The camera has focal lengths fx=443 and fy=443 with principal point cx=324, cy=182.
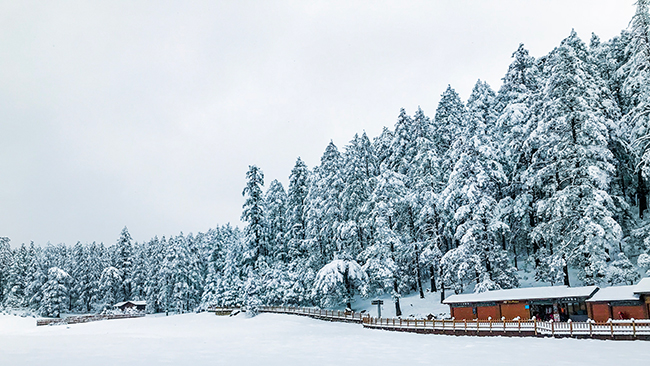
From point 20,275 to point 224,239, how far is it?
5300 centimetres

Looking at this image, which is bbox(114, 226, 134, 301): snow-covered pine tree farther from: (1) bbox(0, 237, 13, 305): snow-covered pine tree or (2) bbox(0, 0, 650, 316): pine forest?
(2) bbox(0, 0, 650, 316): pine forest

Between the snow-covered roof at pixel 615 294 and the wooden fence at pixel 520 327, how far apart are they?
210 centimetres

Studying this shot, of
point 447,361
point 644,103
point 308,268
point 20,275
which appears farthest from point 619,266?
point 20,275

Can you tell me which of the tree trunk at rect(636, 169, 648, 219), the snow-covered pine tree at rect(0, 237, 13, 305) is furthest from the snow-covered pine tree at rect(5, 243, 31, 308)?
the tree trunk at rect(636, 169, 648, 219)

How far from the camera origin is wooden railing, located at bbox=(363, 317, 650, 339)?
81.4 ft

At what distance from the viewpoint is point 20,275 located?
103 meters

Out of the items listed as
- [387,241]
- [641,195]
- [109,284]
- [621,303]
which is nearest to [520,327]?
[621,303]

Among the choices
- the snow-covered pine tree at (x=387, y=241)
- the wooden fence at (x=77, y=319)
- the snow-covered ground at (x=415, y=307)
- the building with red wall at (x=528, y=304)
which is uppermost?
the snow-covered pine tree at (x=387, y=241)

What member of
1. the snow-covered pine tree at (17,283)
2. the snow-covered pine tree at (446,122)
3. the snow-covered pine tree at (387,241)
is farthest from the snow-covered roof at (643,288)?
the snow-covered pine tree at (17,283)

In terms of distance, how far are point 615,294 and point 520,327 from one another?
646 centimetres

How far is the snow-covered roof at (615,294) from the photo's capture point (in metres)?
28.0

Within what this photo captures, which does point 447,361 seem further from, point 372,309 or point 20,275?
point 20,275

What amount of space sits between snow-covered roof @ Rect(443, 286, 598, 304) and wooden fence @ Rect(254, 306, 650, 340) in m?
2.85

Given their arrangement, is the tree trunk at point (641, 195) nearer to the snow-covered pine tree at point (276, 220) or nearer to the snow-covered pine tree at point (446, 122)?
the snow-covered pine tree at point (446, 122)
